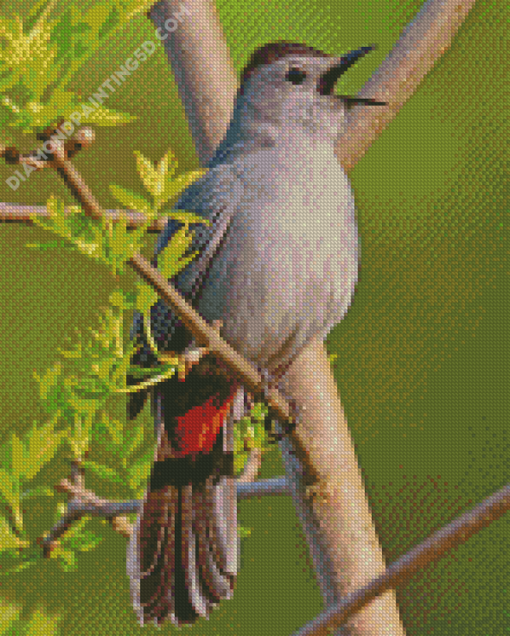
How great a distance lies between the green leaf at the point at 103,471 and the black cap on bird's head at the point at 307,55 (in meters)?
0.48

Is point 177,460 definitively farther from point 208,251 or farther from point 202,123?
point 202,123

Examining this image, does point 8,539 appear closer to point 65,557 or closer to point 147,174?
point 65,557

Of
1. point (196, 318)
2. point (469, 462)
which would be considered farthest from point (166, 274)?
point (469, 462)

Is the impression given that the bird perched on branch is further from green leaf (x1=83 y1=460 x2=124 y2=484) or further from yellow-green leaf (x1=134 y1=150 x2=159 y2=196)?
yellow-green leaf (x1=134 y1=150 x2=159 y2=196)

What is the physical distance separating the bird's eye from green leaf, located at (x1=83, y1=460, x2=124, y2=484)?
530 mm

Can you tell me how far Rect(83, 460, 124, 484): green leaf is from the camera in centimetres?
73

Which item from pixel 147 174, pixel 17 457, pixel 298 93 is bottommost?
pixel 17 457

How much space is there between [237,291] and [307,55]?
30 cm

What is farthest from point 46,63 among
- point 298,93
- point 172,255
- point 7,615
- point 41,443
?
point 298,93

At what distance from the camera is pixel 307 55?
1137 millimetres

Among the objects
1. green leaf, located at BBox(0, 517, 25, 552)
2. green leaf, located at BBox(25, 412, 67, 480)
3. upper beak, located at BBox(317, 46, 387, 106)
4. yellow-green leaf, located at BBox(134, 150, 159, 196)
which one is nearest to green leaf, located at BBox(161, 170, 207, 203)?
yellow-green leaf, located at BBox(134, 150, 159, 196)

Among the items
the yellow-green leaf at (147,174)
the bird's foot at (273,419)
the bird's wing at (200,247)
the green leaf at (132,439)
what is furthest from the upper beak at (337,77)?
the yellow-green leaf at (147,174)

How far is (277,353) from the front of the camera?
106 centimetres

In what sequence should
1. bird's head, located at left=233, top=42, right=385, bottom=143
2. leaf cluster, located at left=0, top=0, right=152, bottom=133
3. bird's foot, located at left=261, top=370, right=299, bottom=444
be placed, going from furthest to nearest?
bird's head, located at left=233, top=42, right=385, bottom=143 < bird's foot, located at left=261, top=370, right=299, bottom=444 < leaf cluster, located at left=0, top=0, right=152, bottom=133
